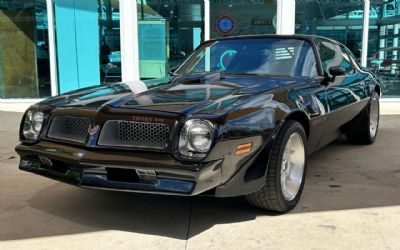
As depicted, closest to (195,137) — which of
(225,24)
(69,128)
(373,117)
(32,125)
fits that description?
(69,128)

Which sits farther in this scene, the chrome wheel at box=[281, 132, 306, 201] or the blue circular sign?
the blue circular sign

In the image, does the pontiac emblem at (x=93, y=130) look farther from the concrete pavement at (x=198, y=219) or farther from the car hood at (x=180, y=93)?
the concrete pavement at (x=198, y=219)

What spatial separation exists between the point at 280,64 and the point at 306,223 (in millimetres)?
1624

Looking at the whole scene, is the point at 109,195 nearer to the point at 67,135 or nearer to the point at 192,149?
the point at 67,135

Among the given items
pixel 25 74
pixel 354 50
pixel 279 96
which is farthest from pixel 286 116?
pixel 25 74

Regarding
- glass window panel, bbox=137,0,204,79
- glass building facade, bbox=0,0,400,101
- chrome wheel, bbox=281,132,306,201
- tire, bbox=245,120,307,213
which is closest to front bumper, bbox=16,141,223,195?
tire, bbox=245,120,307,213

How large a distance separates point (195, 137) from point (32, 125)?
1467 mm

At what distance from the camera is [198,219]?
3.66 m

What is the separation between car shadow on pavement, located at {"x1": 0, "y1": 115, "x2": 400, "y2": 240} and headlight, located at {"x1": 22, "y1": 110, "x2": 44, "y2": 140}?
0.66 metres

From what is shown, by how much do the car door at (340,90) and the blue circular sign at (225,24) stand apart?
5.88 meters

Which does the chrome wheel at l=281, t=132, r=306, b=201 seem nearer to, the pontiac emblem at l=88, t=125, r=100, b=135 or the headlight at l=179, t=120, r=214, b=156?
the headlight at l=179, t=120, r=214, b=156

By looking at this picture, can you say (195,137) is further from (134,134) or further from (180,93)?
(180,93)

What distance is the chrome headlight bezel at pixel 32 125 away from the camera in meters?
3.69

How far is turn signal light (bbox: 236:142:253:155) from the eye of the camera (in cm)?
317
